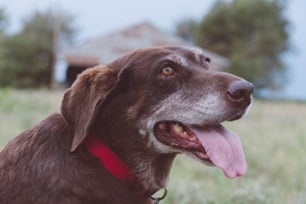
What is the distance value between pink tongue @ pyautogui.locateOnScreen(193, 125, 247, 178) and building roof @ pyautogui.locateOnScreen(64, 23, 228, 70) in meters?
31.9

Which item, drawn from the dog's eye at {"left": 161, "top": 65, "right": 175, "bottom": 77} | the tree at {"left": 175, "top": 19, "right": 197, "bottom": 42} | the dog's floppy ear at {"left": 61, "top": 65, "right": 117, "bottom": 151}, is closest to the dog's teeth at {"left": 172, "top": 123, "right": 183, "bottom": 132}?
the dog's eye at {"left": 161, "top": 65, "right": 175, "bottom": 77}

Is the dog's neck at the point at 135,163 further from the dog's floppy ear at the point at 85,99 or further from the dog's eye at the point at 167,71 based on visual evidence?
the dog's eye at the point at 167,71

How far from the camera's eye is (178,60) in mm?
3154

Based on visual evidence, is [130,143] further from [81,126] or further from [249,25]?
[249,25]

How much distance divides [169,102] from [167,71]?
16cm

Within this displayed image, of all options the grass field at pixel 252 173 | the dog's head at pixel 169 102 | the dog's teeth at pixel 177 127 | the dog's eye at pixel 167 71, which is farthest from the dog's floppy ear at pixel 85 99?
the grass field at pixel 252 173

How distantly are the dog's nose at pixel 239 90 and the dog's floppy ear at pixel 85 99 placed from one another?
1.91 feet

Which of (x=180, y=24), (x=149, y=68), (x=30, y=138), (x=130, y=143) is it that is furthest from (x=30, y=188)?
(x=180, y=24)

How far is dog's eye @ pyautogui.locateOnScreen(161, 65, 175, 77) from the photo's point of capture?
10.3 ft

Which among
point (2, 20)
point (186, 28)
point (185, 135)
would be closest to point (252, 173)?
point (185, 135)

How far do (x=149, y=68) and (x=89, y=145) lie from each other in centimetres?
49

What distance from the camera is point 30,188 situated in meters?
2.83

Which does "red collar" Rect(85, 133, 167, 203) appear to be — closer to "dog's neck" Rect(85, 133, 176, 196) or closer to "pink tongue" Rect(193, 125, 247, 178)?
"dog's neck" Rect(85, 133, 176, 196)

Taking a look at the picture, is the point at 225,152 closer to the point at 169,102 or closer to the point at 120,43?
the point at 169,102
